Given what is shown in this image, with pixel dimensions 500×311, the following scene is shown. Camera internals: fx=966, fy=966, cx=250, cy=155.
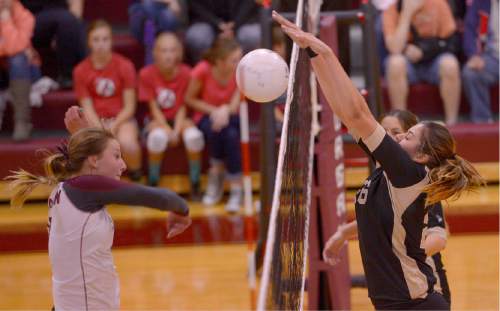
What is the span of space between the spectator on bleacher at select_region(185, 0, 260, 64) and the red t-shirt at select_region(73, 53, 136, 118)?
0.73 m

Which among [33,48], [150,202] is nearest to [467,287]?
[150,202]

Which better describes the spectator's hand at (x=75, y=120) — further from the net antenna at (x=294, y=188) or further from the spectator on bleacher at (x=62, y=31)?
the spectator on bleacher at (x=62, y=31)

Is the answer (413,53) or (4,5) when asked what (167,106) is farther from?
(413,53)

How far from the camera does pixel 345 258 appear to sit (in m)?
6.30

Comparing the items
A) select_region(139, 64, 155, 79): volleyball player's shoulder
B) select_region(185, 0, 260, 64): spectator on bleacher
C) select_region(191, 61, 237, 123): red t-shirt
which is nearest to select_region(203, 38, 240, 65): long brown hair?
select_region(191, 61, 237, 123): red t-shirt

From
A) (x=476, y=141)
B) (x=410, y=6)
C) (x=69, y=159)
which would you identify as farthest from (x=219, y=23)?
(x=69, y=159)

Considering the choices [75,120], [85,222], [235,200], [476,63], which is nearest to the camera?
[85,222]

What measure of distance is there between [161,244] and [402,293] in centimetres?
465

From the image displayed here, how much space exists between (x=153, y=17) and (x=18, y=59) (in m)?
1.36

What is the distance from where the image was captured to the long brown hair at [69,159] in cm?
389

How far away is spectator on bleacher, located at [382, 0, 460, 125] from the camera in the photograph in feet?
29.9

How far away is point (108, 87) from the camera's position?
8.90 meters

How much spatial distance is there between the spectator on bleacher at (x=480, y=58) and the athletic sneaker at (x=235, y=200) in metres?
2.52

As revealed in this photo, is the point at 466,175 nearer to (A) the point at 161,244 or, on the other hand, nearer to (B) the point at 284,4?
(B) the point at 284,4
